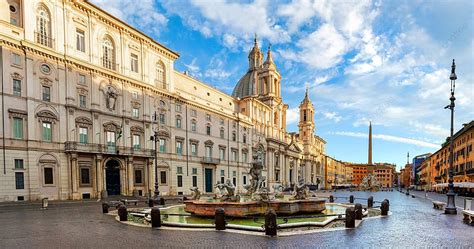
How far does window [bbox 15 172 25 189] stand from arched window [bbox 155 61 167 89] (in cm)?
2053

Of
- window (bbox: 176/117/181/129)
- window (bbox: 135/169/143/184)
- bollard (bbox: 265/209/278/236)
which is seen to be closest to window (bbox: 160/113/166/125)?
window (bbox: 176/117/181/129)

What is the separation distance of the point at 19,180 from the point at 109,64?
16.3 metres

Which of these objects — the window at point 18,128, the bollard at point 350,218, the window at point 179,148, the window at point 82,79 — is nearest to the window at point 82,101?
the window at point 82,79

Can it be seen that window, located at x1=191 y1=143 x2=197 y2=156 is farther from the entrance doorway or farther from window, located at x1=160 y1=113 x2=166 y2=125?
window, located at x1=160 y1=113 x2=166 y2=125

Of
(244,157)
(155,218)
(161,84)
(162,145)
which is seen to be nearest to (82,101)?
(161,84)

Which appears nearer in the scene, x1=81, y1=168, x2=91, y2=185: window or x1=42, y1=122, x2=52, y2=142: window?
x1=42, y1=122, x2=52, y2=142: window

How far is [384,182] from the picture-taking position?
188 metres

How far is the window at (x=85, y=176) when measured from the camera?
107 ft

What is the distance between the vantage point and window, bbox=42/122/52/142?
2958 centimetres

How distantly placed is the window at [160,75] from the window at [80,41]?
1117 cm

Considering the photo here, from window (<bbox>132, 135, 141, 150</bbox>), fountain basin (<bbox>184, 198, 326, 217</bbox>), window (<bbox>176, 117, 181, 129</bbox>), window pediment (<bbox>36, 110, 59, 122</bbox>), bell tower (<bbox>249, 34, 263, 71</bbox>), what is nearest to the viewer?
fountain basin (<bbox>184, 198, 326, 217</bbox>)

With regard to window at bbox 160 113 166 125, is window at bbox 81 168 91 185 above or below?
below

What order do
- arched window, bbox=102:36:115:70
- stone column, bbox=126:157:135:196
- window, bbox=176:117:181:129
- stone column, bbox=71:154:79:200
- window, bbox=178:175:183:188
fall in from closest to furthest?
stone column, bbox=71:154:79:200 < arched window, bbox=102:36:115:70 < stone column, bbox=126:157:135:196 < window, bbox=178:175:183:188 < window, bbox=176:117:181:129

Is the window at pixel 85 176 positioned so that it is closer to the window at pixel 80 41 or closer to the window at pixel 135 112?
the window at pixel 135 112
